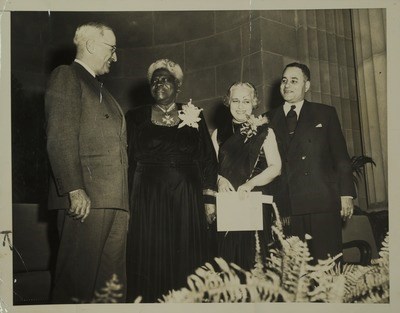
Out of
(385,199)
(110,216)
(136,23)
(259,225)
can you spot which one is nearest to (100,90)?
(136,23)

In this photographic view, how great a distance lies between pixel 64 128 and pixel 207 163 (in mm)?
631

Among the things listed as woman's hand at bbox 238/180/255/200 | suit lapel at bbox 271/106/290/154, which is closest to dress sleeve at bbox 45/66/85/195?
woman's hand at bbox 238/180/255/200

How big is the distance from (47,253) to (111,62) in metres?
0.87

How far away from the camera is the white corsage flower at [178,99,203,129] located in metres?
2.67

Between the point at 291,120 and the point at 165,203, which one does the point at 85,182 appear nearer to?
the point at 165,203

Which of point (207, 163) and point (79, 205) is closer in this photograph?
point (79, 205)

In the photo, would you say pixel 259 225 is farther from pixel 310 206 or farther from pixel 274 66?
pixel 274 66

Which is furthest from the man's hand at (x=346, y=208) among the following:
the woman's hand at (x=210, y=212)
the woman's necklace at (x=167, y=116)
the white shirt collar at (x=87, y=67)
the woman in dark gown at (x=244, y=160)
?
the white shirt collar at (x=87, y=67)

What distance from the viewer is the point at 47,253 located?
255 centimetres

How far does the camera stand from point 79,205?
2.53 meters

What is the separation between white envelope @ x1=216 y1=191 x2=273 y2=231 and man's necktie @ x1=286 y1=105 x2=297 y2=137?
32 centimetres

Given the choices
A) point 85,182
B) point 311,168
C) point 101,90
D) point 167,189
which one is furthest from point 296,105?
point 85,182

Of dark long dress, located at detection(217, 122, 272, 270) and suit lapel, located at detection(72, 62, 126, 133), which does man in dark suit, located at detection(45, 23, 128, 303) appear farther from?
dark long dress, located at detection(217, 122, 272, 270)

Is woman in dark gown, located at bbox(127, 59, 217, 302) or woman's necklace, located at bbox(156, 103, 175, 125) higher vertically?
woman's necklace, located at bbox(156, 103, 175, 125)
